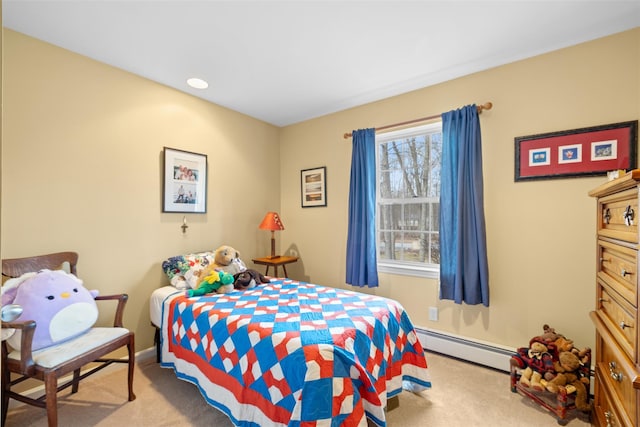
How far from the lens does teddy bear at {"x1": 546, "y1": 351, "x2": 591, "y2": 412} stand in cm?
203

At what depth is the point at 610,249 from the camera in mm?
1689

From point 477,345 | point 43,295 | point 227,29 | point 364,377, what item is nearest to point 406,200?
point 477,345

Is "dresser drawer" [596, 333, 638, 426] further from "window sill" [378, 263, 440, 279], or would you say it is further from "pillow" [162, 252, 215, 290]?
"pillow" [162, 252, 215, 290]

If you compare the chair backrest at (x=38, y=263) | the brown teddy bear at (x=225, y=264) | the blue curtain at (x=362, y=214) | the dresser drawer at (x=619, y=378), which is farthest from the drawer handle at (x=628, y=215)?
the chair backrest at (x=38, y=263)

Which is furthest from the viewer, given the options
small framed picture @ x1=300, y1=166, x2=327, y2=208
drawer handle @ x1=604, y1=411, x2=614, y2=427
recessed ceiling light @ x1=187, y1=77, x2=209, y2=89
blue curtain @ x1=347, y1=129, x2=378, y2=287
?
small framed picture @ x1=300, y1=166, x2=327, y2=208

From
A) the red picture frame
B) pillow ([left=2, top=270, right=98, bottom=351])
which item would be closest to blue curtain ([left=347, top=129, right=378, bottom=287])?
the red picture frame

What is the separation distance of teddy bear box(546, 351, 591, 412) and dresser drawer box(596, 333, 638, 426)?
0.29 metres

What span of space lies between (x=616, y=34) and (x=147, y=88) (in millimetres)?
3662

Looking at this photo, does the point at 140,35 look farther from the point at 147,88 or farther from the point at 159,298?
the point at 159,298

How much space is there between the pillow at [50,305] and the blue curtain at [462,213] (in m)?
2.75

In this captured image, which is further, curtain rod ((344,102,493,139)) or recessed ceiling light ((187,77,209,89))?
recessed ceiling light ((187,77,209,89))

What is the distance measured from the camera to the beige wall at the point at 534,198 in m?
2.28

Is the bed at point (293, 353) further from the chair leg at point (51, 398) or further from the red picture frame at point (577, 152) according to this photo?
the red picture frame at point (577, 152)

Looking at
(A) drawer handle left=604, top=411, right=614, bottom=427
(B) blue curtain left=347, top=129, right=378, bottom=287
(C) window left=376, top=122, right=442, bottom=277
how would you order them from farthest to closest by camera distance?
(B) blue curtain left=347, top=129, right=378, bottom=287 < (C) window left=376, top=122, right=442, bottom=277 < (A) drawer handle left=604, top=411, right=614, bottom=427
